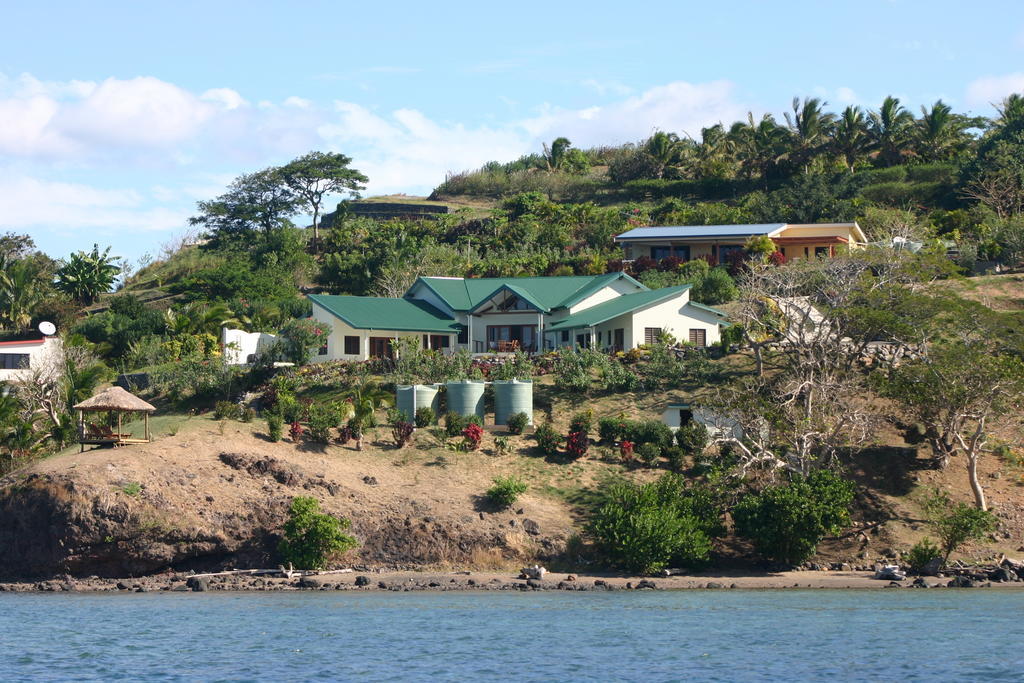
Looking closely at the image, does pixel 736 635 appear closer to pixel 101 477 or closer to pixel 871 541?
pixel 871 541

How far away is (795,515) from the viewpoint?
41.9 meters

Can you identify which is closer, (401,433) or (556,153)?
(401,433)

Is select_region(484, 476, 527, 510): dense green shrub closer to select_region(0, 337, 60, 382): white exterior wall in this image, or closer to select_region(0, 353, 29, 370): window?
select_region(0, 337, 60, 382): white exterior wall

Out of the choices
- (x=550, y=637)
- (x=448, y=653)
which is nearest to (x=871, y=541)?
(x=550, y=637)

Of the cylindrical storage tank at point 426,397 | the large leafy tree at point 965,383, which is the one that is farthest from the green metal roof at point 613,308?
the large leafy tree at point 965,383

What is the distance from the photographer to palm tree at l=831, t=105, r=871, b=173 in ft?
347

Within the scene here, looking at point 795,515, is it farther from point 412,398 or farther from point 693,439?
point 412,398

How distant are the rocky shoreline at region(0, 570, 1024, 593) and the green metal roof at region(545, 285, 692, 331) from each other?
65.0 feet

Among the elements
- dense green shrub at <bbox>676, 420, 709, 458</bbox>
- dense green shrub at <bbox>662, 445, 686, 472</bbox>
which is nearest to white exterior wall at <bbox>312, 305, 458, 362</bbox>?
dense green shrub at <bbox>676, 420, 709, 458</bbox>

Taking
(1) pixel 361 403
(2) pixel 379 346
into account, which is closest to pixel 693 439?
(1) pixel 361 403

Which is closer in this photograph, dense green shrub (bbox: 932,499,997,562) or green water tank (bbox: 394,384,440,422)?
dense green shrub (bbox: 932,499,997,562)

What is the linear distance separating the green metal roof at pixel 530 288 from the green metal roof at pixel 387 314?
1.27 meters

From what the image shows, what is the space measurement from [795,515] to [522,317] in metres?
27.4

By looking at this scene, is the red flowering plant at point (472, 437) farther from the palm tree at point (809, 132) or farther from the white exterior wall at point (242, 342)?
the palm tree at point (809, 132)
